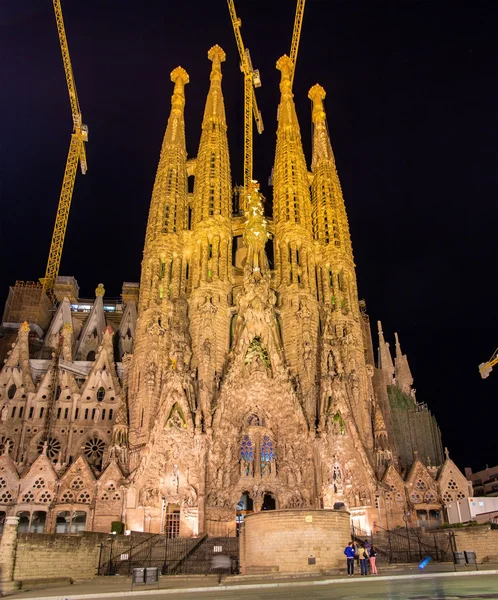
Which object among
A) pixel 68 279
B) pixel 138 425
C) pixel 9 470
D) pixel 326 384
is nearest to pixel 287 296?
pixel 326 384

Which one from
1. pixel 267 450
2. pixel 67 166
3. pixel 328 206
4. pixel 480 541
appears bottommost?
pixel 480 541

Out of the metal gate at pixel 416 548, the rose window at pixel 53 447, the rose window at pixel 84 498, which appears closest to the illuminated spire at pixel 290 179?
the rose window at pixel 53 447

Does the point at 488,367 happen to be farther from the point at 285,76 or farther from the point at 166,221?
the point at 285,76

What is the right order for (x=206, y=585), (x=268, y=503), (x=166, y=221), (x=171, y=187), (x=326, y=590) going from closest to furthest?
(x=326, y=590), (x=206, y=585), (x=268, y=503), (x=166, y=221), (x=171, y=187)

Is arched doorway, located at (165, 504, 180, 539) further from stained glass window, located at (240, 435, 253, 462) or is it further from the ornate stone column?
the ornate stone column

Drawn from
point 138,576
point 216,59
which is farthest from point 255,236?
point 138,576

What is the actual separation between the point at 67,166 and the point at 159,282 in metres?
37.9

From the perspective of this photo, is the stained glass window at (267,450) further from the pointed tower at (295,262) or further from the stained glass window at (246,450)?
the pointed tower at (295,262)

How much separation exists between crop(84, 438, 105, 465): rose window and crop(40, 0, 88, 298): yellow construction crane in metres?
29.7

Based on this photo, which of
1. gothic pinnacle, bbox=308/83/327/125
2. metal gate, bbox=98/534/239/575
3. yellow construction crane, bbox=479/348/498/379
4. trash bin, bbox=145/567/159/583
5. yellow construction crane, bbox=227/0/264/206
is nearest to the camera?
trash bin, bbox=145/567/159/583

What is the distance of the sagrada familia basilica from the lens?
127 feet

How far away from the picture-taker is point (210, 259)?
1941 inches

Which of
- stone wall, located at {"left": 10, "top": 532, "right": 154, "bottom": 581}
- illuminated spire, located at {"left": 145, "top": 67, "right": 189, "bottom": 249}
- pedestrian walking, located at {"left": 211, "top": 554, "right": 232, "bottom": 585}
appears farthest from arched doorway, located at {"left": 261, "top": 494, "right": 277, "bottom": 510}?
illuminated spire, located at {"left": 145, "top": 67, "right": 189, "bottom": 249}

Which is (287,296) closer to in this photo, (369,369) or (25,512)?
(369,369)
